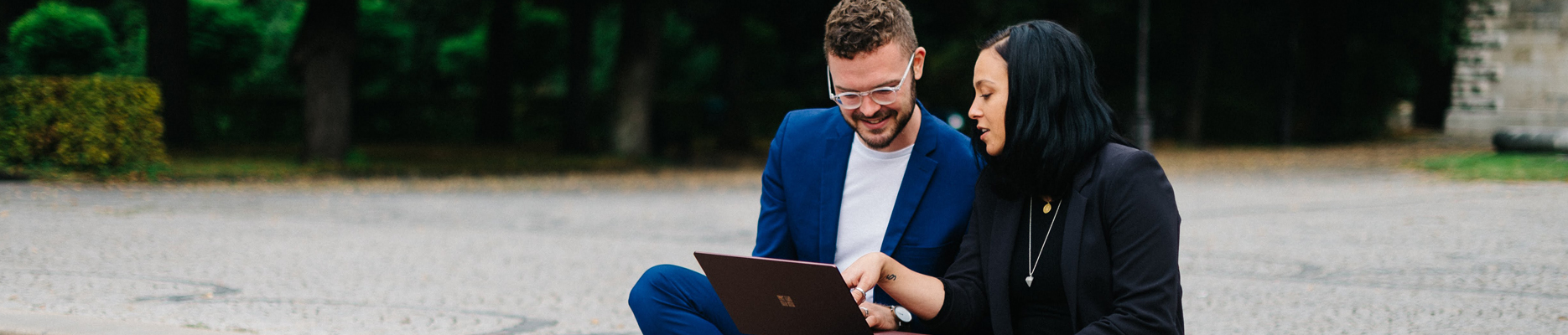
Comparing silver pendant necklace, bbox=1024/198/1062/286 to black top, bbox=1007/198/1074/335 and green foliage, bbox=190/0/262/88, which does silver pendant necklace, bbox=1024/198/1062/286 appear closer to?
black top, bbox=1007/198/1074/335

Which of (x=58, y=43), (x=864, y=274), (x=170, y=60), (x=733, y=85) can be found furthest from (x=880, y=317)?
(x=170, y=60)

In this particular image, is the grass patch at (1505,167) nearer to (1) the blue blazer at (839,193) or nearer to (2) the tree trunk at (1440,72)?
(2) the tree trunk at (1440,72)

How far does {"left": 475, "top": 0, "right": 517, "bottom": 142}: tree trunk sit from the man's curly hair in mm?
24639

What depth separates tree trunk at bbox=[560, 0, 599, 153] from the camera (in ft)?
79.7

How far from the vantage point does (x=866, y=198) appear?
312 centimetres

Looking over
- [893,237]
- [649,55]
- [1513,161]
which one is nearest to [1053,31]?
[893,237]

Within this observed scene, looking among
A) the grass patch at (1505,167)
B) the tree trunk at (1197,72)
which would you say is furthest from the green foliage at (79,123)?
the tree trunk at (1197,72)

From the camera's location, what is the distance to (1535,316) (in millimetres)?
5695

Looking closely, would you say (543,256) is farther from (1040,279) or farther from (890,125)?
(1040,279)

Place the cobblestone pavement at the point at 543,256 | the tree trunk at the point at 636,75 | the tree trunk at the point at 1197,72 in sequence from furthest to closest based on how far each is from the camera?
the tree trunk at the point at 1197,72
the tree trunk at the point at 636,75
the cobblestone pavement at the point at 543,256

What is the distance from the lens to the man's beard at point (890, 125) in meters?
2.95

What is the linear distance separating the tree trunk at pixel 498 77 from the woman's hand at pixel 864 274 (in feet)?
81.8

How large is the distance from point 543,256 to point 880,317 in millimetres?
5881

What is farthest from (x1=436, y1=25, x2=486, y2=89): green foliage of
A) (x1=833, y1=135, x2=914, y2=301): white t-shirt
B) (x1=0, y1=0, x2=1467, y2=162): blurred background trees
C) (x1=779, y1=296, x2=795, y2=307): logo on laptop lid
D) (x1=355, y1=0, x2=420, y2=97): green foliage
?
(x1=779, y1=296, x2=795, y2=307): logo on laptop lid
